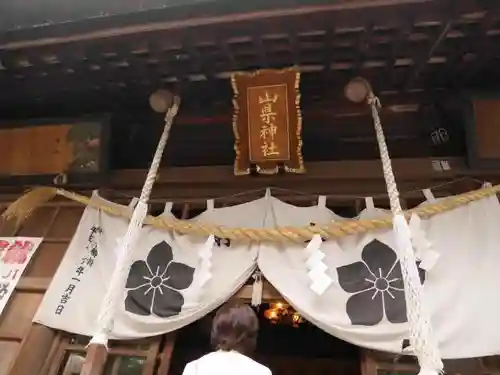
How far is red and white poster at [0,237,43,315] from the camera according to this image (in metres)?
3.75

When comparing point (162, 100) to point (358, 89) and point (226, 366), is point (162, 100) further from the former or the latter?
point (226, 366)

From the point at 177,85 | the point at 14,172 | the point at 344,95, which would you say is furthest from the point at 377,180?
the point at 14,172

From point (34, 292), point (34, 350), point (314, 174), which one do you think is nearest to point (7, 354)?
point (34, 350)

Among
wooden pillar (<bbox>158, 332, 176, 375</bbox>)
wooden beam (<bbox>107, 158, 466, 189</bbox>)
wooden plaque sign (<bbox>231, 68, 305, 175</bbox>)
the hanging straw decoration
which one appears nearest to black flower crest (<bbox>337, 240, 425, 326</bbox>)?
the hanging straw decoration

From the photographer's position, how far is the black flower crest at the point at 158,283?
339 cm

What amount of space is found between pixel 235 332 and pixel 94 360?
0.88m

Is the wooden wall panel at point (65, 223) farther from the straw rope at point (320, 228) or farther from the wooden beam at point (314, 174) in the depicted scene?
the straw rope at point (320, 228)

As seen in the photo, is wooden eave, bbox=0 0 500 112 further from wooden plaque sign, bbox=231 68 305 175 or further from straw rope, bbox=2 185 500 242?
straw rope, bbox=2 185 500 242

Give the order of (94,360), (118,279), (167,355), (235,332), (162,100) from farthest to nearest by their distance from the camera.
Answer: (162,100), (167,355), (118,279), (94,360), (235,332)

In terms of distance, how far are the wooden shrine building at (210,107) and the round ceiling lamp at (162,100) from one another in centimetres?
10

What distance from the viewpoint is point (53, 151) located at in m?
4.34

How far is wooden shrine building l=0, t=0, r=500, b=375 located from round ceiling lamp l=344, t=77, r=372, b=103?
100 millimetres

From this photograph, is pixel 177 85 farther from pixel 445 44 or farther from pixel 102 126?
pixel 445 44

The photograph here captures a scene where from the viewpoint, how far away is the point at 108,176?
4215 mm
